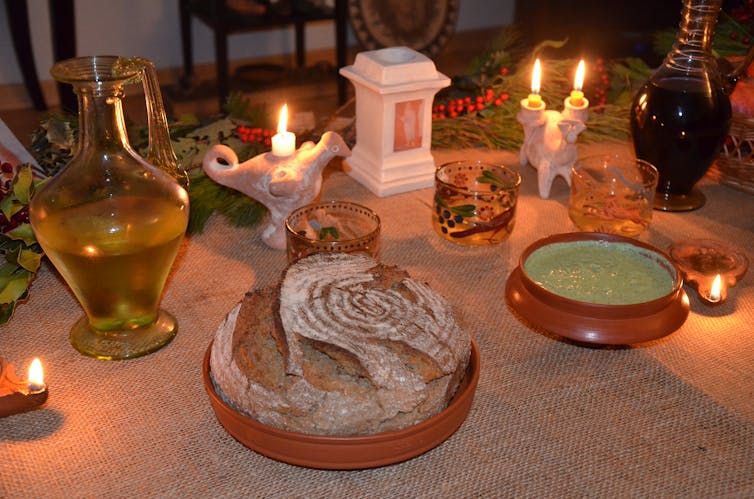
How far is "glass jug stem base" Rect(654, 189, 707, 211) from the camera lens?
1.36 metres

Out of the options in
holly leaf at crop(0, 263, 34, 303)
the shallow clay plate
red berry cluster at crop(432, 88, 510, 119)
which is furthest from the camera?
red berry cluster at crop(432, 88, 510, 119)

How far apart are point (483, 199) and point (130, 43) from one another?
2592mm

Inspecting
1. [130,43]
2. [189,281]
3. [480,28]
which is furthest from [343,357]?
[480,28]

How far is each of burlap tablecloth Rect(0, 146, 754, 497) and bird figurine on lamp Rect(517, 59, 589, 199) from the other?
0.30m

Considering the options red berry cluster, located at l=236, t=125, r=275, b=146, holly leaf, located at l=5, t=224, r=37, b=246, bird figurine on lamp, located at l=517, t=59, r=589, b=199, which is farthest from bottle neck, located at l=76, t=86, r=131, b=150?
bird figurine on lamp, located at l=517, t=59, r=589, b=199

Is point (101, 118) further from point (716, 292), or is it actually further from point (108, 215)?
point (716, 292)

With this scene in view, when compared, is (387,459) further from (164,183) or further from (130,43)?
(130,43)

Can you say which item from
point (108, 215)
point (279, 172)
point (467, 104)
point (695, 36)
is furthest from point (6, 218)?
point (695, 36)

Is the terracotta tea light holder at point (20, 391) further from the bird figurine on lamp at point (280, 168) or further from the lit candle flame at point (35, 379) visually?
the bird figurine on lamp at point (280, 168)

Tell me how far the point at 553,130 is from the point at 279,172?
51cm

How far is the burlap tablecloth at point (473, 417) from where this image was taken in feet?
2.59

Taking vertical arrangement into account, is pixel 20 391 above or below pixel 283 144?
below

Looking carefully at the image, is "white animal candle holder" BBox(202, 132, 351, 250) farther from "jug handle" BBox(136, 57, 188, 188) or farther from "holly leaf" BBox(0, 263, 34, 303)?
"holly leaf" BBox(0, 263, 34, 303)

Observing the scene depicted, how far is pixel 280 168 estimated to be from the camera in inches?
44.9
